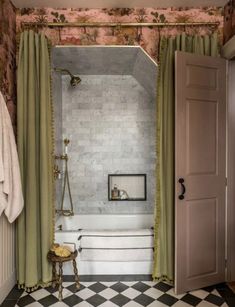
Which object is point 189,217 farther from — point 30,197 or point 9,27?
point 9,27

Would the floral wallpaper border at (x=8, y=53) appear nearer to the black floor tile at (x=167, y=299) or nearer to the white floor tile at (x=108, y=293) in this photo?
the white floor tile at (x=108, y=293)

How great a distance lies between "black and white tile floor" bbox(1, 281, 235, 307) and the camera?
2359 millimetres

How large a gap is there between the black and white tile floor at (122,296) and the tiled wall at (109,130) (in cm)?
120

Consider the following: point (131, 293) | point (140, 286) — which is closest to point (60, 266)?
point (131, 293)

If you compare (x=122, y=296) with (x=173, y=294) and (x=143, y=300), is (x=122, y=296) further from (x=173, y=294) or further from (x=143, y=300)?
(x=173, y=294)

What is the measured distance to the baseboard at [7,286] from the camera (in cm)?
242

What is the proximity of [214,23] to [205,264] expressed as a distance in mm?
2348

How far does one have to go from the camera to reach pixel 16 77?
2.77m

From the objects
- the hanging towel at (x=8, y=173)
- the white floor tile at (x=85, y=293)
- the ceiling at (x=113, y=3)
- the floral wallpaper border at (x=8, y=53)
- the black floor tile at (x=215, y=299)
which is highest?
the ceiling at (x=113, y=3)

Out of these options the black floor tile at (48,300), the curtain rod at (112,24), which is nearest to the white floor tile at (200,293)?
the black floor tile at (48,300)

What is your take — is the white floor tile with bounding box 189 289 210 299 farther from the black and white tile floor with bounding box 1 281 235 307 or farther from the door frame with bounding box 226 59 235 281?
the door frame with bounding box 226 59 235 281

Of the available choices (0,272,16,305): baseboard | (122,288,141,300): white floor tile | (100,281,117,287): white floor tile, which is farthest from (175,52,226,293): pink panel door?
(0,272,16,305): baseboard

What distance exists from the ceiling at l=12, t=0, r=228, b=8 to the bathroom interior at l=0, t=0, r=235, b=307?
17mm

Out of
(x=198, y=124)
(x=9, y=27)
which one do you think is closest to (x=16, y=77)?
(x=9, y=27)
